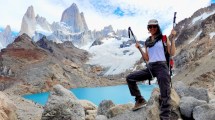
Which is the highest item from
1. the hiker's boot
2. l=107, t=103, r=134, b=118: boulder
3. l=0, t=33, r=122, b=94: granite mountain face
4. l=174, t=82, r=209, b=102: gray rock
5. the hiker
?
the hiker

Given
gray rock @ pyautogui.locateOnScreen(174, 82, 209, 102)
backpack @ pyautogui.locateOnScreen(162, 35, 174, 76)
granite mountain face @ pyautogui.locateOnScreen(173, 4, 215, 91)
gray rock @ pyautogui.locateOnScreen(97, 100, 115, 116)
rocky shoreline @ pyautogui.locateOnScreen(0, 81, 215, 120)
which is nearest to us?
backpack @ pyautogui.locateOnScreen(162, 35, 174, 76)

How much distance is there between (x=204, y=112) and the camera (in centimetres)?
1038

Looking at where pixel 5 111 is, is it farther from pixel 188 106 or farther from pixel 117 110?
pixel 188 106

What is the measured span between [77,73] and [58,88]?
385ft

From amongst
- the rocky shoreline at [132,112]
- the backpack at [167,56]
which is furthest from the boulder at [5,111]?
the backpack at [167,56]

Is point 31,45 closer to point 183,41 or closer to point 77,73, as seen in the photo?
point 77,73

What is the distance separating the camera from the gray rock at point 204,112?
10.2 metres

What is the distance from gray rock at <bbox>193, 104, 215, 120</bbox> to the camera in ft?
33.3

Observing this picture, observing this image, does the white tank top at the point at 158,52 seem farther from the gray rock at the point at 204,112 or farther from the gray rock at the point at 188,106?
the gray rock at the point at 188,106

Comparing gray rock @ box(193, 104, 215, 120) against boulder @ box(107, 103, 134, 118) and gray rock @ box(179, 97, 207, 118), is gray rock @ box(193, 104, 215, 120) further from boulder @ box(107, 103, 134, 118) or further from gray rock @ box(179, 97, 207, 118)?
boulder @ box(107, 103, 134, 118)

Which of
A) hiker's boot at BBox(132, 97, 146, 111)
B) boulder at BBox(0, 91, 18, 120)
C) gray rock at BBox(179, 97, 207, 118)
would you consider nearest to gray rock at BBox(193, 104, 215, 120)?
gray rock at BBox(179, 97, 207, 118)

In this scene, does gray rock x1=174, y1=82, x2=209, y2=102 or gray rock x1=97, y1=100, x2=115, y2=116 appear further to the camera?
gray rock x1=97, y1=100, x2=115, y2=116

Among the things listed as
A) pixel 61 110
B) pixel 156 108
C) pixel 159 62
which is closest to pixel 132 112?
pixel 156 108

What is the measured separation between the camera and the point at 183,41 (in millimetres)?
131250
